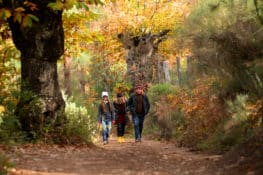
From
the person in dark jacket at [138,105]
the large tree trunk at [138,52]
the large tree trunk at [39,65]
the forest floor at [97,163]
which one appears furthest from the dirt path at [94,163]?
the large tree trunk at [138,52]

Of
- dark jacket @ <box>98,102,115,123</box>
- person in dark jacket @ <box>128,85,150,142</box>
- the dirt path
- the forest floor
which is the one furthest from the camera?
dark jacket @ <box>98,102,115,123</box>

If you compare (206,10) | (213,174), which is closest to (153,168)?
(213,174)

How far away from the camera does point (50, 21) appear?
38.9 ft

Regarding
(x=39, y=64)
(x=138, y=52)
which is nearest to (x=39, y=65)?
(x=39, y=64)

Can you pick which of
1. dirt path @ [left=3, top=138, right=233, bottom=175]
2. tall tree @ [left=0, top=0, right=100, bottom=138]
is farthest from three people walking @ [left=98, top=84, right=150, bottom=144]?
dirt path @ [left=3, top=138, right=233, bottom=175]

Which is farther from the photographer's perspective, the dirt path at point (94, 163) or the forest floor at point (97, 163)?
the dirt path at point (94, 163)

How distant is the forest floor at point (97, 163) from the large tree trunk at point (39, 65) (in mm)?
878

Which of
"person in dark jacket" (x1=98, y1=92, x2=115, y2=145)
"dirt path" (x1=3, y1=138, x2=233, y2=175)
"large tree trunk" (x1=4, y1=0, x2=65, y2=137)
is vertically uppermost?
"large tree trunk" (x1=4, y1=0, x2=65, y2=137)

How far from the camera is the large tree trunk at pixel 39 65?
38.7 feet

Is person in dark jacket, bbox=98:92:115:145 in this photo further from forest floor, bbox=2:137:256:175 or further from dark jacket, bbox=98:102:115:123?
forest floor, bbox=2:137:256:175

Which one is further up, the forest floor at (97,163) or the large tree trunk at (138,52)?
the large tree trunk at (138,52)

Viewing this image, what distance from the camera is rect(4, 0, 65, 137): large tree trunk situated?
11781 millimetres

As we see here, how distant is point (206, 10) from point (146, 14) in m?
13.3

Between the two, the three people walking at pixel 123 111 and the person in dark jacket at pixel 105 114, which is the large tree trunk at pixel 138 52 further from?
the person in dark jacket at pixel 105 114
